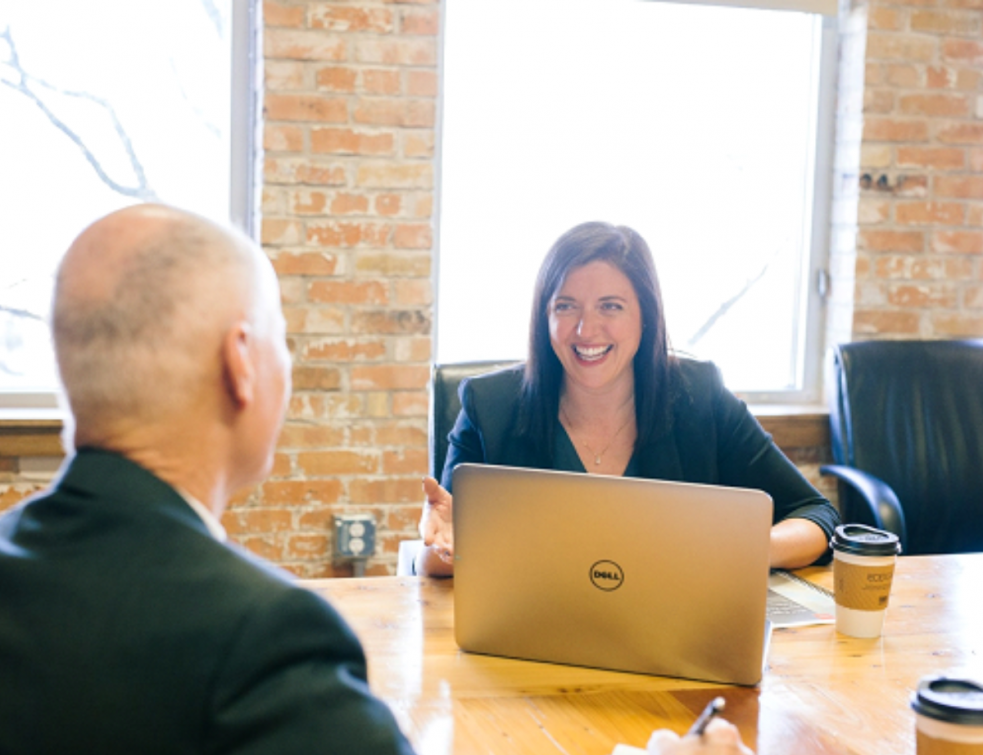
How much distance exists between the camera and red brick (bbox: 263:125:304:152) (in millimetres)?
2766

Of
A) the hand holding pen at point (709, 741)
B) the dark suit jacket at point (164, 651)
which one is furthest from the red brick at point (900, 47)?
Answer: the dark suit jacket at point (164, 651)

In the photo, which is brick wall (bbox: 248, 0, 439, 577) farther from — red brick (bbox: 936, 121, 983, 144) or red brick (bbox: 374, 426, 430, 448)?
red brick (bbox: 936, 121, 983, 144)

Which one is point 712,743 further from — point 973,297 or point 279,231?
point 973,297

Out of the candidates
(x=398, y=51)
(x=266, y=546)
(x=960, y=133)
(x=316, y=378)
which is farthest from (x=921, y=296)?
(x=266, y=546)

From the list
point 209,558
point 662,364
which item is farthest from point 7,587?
point 662,364

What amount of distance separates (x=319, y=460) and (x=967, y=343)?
1.72m

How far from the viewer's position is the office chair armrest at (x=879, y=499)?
7.95 ft

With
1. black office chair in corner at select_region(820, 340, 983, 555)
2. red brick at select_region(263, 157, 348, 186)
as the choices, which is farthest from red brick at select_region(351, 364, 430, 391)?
black office chair in corner at select_region(820, 340, 983, 555)

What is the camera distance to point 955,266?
3.28 metres

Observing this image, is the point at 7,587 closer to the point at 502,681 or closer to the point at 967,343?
the point at 502,681

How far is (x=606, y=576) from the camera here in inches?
52.9

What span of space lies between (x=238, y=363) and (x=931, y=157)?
2.85 meters

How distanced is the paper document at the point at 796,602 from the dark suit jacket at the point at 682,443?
29 cm

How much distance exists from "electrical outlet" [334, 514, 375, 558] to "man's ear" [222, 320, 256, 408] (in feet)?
6.59
